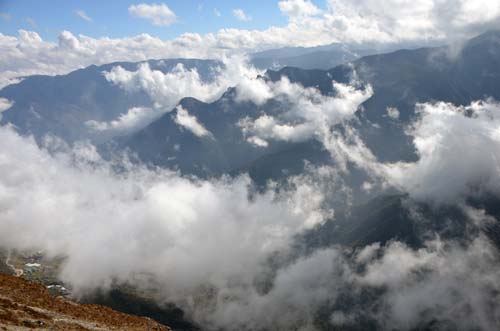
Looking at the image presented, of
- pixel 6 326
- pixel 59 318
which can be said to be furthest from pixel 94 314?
pixel 6 326

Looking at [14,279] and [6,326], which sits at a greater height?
[14,279]

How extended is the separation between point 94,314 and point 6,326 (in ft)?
60.1

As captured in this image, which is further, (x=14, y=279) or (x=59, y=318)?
(x=14, y=279)

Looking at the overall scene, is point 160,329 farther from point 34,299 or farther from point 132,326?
point 34,299

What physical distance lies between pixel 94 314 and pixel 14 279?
19.5 meters

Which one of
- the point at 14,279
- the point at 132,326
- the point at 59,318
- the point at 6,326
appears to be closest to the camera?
the point at 6,326

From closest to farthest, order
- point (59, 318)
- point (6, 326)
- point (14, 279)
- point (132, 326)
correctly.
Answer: point (6, 326)
point (59, 318)
point (132, 326)
point (14, 279)

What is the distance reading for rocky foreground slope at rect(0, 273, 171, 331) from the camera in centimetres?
6388

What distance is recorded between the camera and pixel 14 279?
82125mm

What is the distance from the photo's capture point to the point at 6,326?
59312 millimetres

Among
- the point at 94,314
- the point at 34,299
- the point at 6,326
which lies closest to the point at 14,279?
the point at 34,299

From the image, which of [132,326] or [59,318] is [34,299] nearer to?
[59,318]

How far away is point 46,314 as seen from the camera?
226 ft

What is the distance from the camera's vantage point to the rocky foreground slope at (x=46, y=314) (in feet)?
210
